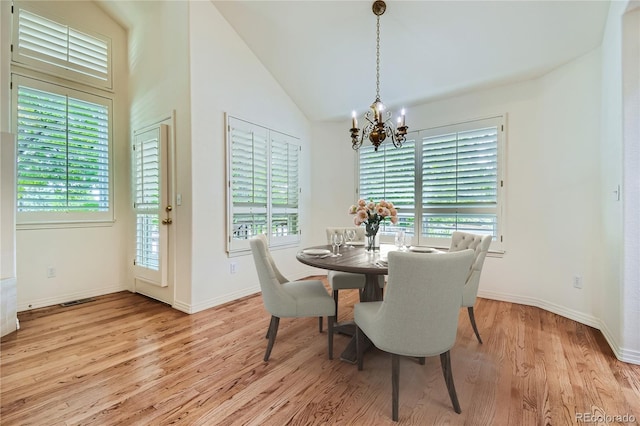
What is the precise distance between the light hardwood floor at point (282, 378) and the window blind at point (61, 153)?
1.47 m

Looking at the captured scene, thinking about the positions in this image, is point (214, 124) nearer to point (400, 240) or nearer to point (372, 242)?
point (372, 242)

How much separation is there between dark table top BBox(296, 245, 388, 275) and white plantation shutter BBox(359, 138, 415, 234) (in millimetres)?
1836

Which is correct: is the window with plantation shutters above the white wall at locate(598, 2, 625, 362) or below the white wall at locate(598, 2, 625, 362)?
above

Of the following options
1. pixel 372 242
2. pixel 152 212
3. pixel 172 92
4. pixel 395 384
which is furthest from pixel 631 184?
pixel 152 212

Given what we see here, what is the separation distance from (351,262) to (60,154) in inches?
146

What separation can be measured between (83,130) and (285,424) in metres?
4.08

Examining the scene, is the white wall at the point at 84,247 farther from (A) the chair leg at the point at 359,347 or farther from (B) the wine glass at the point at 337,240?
(A) the chair leg at the point at 359,347

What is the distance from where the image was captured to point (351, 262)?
6.72 ft

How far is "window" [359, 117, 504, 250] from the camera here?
3.53m

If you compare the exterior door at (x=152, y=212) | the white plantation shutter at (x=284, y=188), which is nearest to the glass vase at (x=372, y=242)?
the white plantation shutter at (x=284, y=188)

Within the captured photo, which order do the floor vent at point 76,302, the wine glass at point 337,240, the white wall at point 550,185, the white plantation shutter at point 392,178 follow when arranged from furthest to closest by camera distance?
the white plantation shutter at point 392,178
the floor vent at point 76,302
the white wall at point 550,185
the wine glass at point 337,240

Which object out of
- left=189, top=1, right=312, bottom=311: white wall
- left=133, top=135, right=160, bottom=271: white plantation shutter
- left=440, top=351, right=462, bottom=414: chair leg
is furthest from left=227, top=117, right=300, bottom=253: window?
left=440, top=351, right=462, bottom=414: chair leg

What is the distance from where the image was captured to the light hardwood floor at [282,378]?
63.1 inches

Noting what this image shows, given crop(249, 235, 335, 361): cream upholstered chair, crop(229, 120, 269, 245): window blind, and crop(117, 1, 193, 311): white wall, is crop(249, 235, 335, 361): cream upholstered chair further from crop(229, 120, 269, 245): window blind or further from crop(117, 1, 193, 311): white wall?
crop(229, 120, 269, 245): window blind
